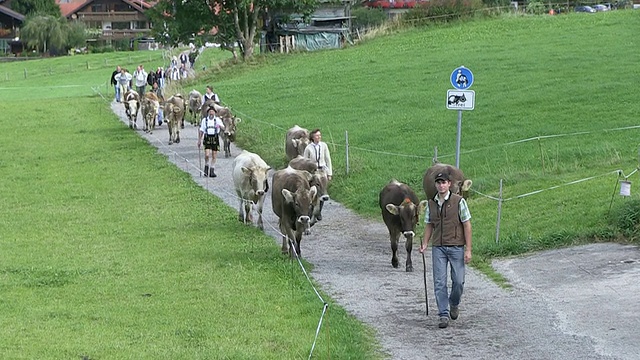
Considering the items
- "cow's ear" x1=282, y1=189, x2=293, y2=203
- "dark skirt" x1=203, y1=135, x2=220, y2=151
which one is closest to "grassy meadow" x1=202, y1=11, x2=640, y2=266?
"dark skirt" x1=203, y1=135, x2=220, y2=151

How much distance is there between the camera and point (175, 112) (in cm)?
3659

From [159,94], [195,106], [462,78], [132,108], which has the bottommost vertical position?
[159,94]

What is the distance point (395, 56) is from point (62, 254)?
1437 inches

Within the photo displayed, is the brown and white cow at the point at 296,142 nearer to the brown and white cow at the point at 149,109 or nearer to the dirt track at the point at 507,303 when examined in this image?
the dirt track at the point at 507,303

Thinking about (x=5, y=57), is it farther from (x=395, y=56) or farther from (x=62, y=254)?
(x=62, y=254)

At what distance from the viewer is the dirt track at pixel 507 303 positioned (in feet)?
41.5

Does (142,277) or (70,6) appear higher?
(70,6)

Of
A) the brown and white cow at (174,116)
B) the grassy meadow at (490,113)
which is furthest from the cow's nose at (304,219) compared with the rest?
the brown and white cow at (174,116)

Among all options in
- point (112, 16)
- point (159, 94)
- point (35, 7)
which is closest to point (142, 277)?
point (159, 94)

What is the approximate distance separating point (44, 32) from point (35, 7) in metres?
14.9

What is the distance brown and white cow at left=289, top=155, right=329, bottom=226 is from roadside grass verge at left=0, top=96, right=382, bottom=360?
114cm

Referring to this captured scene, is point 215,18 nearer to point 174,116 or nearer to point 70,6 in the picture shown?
point 174,116

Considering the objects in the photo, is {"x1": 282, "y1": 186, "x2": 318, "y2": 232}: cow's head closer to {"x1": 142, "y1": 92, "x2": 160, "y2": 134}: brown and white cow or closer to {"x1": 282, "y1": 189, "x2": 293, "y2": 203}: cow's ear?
{"x1": 282, "y1": 189, "x2": 293, "y2": 203}: cow's ear

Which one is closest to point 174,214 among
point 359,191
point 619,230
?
point 359,191
